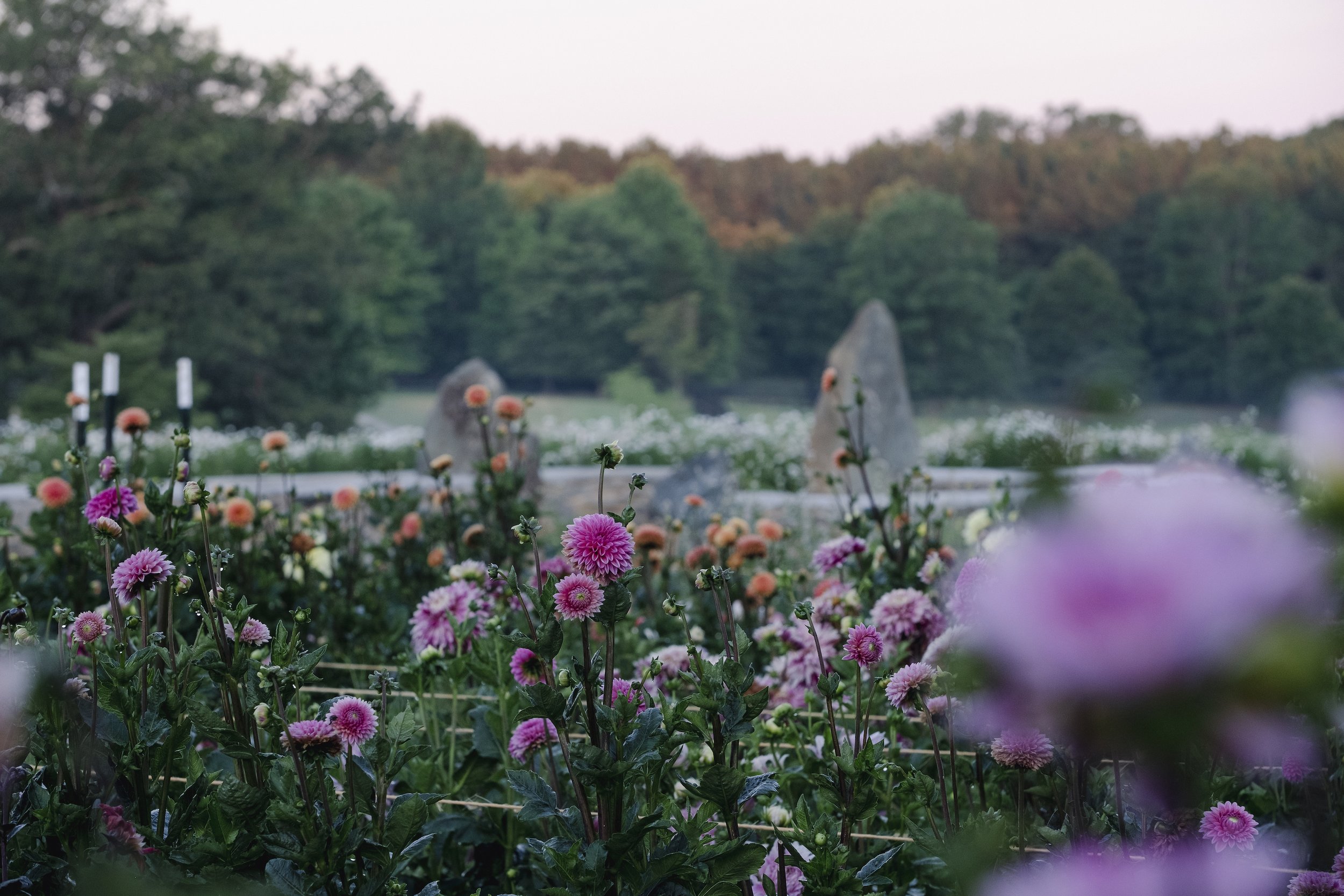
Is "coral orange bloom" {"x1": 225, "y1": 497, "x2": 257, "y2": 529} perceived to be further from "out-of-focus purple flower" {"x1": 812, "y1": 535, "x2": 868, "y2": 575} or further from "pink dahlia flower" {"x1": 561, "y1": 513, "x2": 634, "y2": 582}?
"pink dahlia flower" {"x1": 561, "y1": 513, "x2": 634, "y2": 582}

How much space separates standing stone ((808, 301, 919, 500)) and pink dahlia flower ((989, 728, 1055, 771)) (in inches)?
283

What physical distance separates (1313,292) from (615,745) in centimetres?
3067

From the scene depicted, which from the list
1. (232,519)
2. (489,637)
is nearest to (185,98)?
(232,519)

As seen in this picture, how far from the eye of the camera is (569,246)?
3133 cm

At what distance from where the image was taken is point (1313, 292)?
26891 mm

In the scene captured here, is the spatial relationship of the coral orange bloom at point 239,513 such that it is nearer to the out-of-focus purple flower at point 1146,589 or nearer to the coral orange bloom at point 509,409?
the coral orange bloom at point 509,409

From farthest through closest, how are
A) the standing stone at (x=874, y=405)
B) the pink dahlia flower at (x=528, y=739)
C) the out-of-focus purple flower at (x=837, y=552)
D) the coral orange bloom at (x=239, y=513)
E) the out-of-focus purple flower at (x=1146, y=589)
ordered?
the standing stone at (x=874, y=405), the coral orange bloom at (x=239, y=513), the out-of-focus purple flower at (x=837, y=552), the pink dahlia flower at (x=528, y=739), the out-of-focus purple flower at (x=1146, y=589)

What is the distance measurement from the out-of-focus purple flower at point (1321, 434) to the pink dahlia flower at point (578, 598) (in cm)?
78

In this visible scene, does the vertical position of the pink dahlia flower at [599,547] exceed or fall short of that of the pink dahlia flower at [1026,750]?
it exceeds it

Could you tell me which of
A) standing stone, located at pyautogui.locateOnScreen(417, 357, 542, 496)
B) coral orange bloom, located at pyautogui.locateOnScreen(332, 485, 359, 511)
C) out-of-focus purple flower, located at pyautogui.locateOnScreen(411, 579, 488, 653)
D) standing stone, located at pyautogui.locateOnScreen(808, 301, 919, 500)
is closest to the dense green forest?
standing stone, located at pyautogui.locateOnScreen(417, 357, 542, 496)

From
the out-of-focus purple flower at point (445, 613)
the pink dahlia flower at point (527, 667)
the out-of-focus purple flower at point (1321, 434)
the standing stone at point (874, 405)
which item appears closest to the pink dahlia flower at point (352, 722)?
the pink dahlia flower at point (527, 667)

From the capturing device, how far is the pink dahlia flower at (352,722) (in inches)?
43.7

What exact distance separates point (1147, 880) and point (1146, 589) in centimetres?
10

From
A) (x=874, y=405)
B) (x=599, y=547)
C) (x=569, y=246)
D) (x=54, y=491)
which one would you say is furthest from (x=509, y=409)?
(x=569, y=246)
